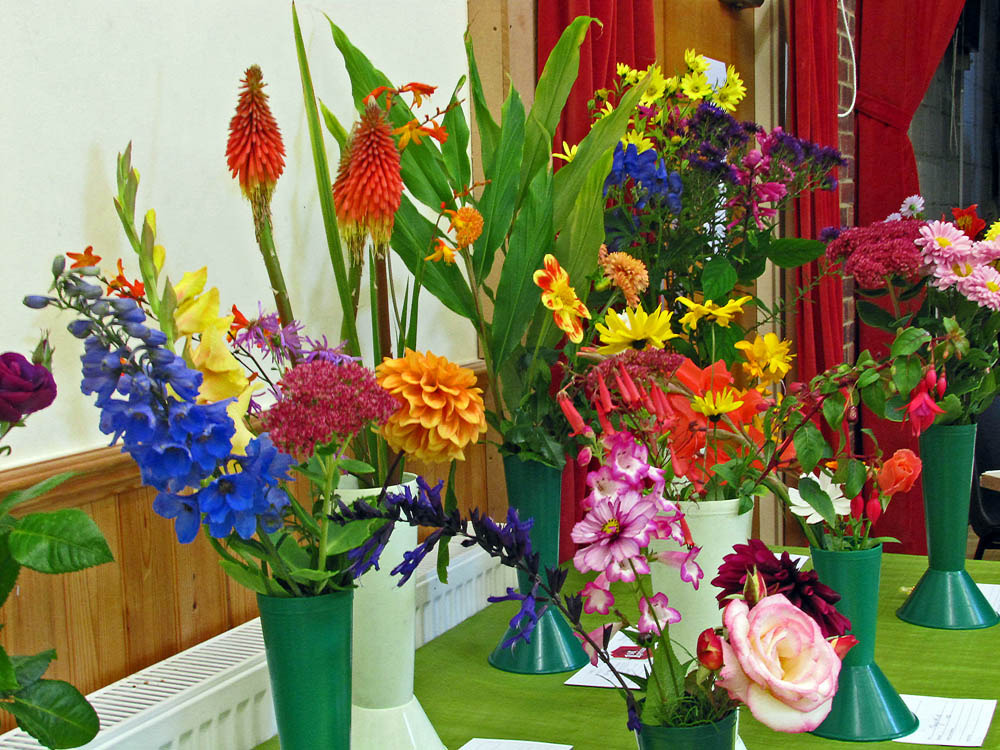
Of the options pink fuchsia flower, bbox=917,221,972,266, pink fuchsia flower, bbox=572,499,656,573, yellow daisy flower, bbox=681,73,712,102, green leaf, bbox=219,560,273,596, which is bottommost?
green leaf, bbox=219,560,273,596

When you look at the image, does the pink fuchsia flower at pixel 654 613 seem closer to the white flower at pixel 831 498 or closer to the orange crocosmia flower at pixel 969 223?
the white flower at pixel 831 498

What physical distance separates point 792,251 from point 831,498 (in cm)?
59

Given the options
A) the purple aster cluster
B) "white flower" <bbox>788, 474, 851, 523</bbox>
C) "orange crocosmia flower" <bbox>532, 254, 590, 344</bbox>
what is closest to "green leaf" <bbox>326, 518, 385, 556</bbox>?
the purple aster cluster

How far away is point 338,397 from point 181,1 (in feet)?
2.03

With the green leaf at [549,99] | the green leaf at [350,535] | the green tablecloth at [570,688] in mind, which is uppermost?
the green leaf at [549,99]

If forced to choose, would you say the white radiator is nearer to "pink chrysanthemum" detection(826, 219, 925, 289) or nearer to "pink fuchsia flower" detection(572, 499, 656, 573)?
"pink fuchsia flower" detection(572, 499, 656, 573)

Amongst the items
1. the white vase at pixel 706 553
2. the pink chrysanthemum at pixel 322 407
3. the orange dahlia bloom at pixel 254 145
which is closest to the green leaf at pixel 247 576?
the pink chrysanthemum at pixel 322 407

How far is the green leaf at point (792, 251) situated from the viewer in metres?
1.57

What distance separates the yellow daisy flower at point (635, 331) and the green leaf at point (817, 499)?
0.75 ft

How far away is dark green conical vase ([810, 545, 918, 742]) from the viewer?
3.37ft

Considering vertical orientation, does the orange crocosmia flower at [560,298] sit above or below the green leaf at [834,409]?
above

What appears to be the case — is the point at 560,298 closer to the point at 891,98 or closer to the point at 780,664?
the point at 780,664

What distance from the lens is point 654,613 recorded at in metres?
0.75

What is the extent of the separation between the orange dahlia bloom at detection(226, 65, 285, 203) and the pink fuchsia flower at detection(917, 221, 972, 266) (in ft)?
2.71
